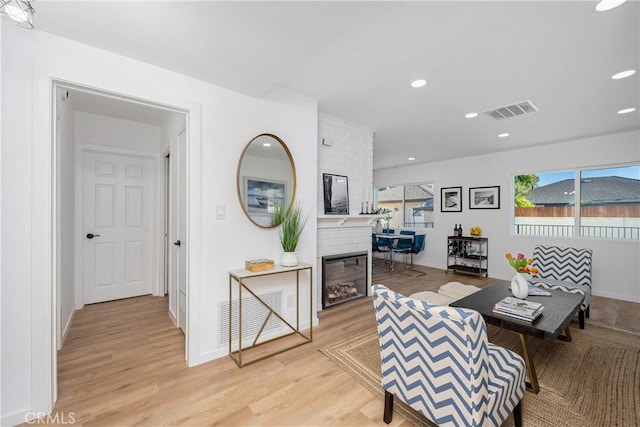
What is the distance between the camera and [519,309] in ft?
6.67

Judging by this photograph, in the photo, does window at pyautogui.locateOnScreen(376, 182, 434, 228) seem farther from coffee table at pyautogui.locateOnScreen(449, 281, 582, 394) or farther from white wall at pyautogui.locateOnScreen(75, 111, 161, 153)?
white wall at pyautogui.locateOnScreen(75, 111, 161, 153)

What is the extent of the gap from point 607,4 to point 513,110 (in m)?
1.75

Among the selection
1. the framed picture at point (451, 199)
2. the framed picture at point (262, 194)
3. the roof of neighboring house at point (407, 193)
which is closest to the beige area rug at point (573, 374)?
the framed picture at point (262, 194)

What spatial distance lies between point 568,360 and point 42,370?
388 centimetres

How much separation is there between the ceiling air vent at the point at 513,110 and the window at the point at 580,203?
2291 millimetres

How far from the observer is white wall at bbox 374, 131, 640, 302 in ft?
13.2

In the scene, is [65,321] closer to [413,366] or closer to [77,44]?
[77,44]

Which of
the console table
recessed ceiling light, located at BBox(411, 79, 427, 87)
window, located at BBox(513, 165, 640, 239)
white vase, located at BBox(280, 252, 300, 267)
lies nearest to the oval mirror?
white vase, located at BBox(280, 252, 300, 267)

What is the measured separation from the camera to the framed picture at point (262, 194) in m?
2.51

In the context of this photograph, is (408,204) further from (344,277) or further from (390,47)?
(390,47)

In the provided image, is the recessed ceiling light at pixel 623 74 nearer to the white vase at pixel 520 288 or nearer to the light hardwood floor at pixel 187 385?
the white vase at pixel 520 288

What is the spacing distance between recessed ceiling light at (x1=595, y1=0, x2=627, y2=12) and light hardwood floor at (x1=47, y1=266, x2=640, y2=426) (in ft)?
8.91

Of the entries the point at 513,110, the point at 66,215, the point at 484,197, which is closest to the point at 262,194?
the point at 66,215

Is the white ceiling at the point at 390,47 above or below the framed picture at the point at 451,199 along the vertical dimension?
above
